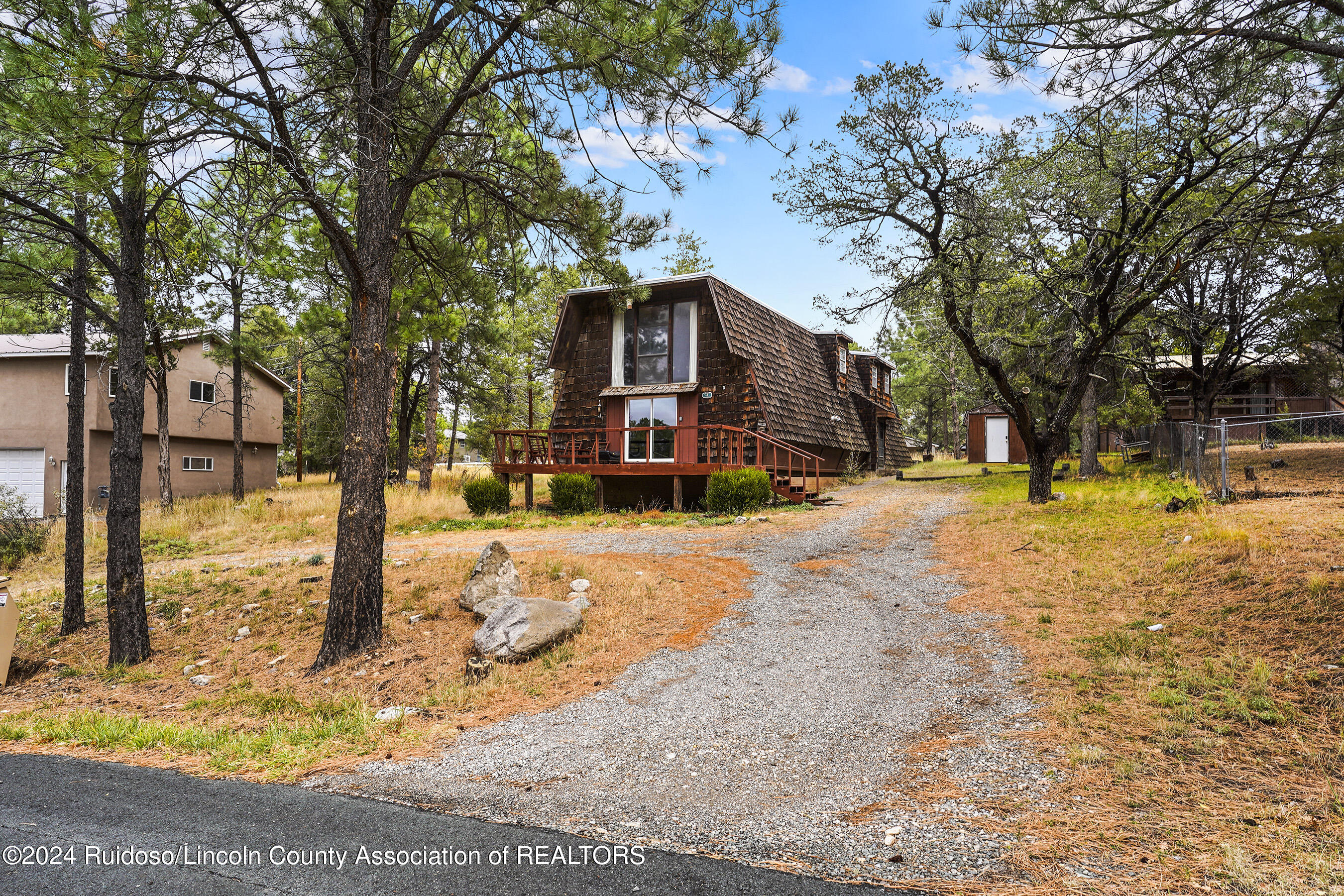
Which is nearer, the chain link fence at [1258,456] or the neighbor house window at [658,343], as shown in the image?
the chain link fence at [1258,456]

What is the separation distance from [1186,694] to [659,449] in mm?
14148

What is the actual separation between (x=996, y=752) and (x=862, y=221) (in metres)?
10.9

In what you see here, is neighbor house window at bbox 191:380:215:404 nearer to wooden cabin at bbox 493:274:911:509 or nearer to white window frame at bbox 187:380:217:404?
white window frame at bbox 187:380:217:404

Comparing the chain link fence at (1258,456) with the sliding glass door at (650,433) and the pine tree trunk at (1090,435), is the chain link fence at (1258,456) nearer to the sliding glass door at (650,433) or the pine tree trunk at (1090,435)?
the pine tree trunk at (1090,435)

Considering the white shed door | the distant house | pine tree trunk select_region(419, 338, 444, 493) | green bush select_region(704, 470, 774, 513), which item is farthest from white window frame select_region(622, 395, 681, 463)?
the white shed door

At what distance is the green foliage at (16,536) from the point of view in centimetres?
1351

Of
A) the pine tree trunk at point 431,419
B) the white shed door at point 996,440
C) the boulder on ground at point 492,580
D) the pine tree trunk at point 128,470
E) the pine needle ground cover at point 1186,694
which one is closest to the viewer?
the pine needle ground cover at point 1186,694

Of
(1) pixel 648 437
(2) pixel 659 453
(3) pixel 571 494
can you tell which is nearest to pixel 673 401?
(1) pixel 648 437

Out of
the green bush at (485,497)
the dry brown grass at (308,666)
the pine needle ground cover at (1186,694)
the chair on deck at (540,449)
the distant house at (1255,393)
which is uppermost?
the distant house at (1255,393)

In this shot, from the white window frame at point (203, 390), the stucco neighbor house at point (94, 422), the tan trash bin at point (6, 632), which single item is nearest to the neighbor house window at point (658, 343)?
the stucco neighbor house at point (94, 422)

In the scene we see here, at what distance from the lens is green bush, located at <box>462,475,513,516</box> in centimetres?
1689

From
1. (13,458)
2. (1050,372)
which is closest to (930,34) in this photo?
(1050,372)

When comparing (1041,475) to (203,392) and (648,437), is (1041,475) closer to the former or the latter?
(648,437)

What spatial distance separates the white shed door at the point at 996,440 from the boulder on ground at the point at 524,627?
30.4 metres
